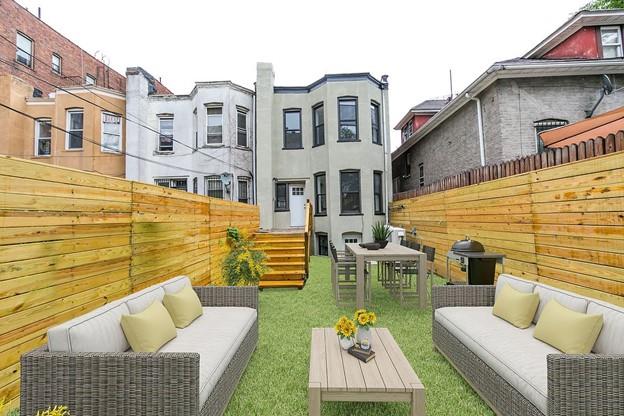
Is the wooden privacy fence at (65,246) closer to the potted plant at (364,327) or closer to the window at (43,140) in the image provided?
the potted plant at (364,327)

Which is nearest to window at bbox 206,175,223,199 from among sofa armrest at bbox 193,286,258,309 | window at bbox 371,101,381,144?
window at bbox 371,101,381,144

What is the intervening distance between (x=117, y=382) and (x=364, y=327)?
6.19 feet

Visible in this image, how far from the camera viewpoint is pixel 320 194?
1300cm

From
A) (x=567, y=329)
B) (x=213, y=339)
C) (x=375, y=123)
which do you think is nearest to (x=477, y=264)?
(x=567, y=329)

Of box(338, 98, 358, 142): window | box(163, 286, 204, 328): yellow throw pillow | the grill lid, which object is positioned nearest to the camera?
box(163, 286, 204, 328): yellow throw pillow

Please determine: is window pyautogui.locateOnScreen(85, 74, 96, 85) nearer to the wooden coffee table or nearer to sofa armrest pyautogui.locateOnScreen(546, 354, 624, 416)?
the wooden coffee table

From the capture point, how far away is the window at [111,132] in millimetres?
13367

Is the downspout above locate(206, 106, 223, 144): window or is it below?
below

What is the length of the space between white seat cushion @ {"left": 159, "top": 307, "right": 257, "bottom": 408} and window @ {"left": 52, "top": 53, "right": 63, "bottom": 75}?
2005cm

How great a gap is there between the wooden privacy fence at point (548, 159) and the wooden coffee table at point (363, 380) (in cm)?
313

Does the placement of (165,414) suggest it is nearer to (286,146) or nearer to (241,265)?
(241,265)

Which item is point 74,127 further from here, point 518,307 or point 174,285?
point 518,307

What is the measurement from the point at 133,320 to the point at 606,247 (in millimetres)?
4628

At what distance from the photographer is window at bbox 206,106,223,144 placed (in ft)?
43.1
